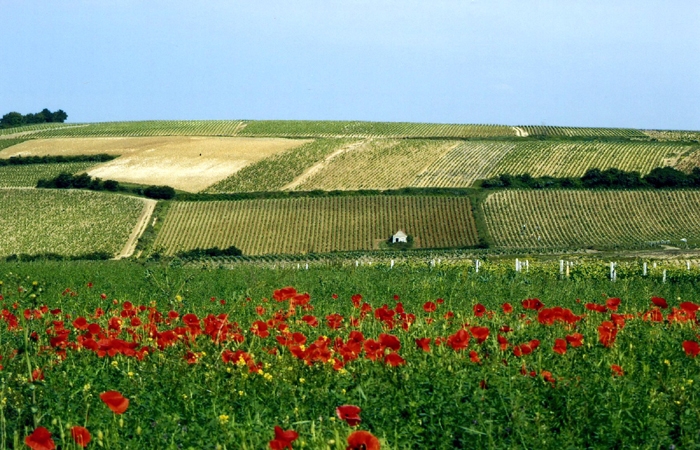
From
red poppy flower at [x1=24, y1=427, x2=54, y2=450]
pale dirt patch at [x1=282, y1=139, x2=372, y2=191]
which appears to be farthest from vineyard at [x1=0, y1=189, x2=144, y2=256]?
red poppy flower at [x1=24, y1=427, x2=54, y2=450]

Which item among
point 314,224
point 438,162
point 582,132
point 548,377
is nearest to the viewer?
point 548,377

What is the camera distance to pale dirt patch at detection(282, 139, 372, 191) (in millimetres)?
81125

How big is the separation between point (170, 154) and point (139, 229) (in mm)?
29427

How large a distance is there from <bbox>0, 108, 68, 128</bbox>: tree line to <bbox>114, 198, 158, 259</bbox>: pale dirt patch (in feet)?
273

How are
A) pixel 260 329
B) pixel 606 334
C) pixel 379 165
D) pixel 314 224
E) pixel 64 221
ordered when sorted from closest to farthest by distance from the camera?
pixel 606 334 < pixel 260 329 < pixel 314 224 < pixel 64 221 < pixel 379 165

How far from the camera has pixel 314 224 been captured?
6869 centimetres

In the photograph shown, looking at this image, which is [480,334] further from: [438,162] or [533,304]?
[438,162]

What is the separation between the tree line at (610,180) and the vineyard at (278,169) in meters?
17.2

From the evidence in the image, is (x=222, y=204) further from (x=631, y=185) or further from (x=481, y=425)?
(x=481, y=425)

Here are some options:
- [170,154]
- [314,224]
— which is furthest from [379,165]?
[170,154]

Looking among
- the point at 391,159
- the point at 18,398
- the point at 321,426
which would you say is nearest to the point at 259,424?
the point at 321,426

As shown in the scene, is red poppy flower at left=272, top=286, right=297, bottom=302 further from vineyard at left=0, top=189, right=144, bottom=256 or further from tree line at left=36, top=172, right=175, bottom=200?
tree line at left=36, top=172, right=175, bottom=200

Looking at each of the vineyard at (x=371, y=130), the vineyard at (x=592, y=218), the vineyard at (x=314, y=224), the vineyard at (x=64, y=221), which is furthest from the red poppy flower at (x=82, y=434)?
the vineyard at (x=371, y=130)

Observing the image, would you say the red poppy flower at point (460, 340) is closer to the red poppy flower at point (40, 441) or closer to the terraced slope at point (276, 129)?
the red poppy flower at point (40, 441)
